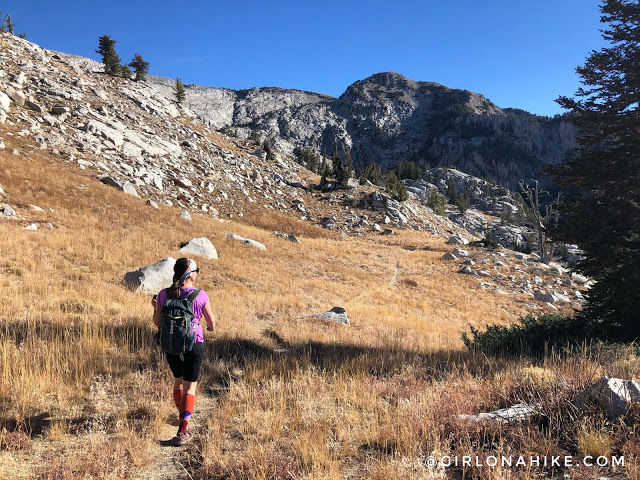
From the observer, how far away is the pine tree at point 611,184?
27.2ft

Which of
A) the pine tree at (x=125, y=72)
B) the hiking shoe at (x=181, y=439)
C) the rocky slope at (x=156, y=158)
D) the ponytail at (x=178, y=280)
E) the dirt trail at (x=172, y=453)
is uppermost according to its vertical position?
the pine tree at (x=125, y=72)

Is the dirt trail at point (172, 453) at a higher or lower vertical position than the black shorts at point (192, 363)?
lower

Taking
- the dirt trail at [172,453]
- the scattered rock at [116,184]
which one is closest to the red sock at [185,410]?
the dirt trail at [172,453]

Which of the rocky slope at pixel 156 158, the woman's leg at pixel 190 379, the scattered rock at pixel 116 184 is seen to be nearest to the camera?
the woman's leg at pixel 190 379

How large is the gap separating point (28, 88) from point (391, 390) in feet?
168

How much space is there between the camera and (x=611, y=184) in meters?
8.71

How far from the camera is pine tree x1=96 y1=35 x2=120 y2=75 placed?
6131 centimetres

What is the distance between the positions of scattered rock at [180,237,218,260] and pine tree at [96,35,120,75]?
6323cm

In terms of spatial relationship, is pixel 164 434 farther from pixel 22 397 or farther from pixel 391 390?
pixel 391 390

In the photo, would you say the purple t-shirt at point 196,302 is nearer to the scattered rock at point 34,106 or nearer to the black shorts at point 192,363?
the black shorts at point 192,363

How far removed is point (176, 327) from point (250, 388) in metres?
1.88

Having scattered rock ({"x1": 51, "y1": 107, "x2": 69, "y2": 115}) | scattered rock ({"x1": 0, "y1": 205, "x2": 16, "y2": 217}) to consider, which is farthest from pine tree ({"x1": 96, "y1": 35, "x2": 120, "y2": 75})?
scattered rock ({"x1": 0, "y1": 205, "x2": 16, "y2": 217})

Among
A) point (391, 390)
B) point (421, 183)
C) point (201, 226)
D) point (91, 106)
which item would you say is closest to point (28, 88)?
point (91, 106)

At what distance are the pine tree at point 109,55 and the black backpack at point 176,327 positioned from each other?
7650cm
